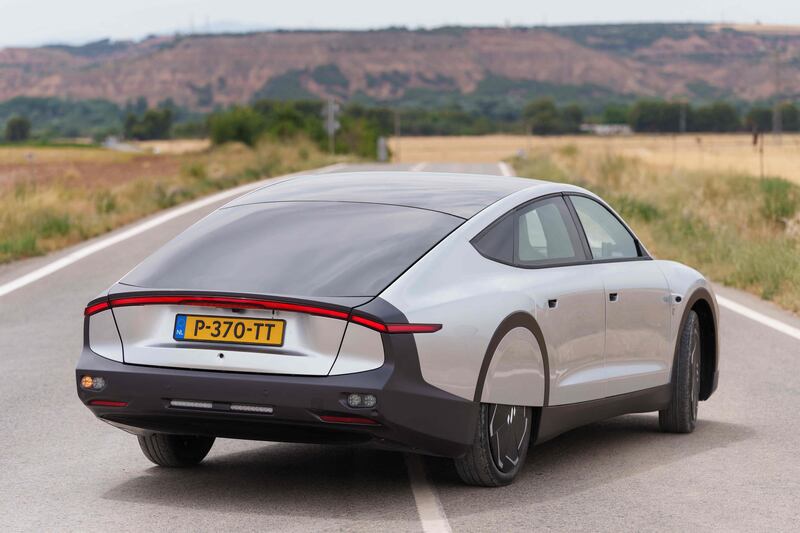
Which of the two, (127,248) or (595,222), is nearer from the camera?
(595,222)

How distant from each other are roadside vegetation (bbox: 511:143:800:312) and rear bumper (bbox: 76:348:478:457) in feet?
29.1

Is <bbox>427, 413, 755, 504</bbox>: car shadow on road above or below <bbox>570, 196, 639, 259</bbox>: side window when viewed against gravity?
below

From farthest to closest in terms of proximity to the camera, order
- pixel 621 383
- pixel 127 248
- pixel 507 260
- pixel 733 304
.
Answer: pixel 127 248
pixel 733 304
pixel 621 383
pixel 507 260

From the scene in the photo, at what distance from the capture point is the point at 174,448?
715cm

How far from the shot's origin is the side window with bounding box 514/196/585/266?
23.0ft

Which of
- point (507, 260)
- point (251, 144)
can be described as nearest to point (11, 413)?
point (507, 260)

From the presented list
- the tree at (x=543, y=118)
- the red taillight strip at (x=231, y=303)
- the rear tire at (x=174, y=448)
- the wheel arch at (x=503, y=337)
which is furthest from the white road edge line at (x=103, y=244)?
the tree at (x=543, y=118)

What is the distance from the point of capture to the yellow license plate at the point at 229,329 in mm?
6043

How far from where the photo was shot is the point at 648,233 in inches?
856

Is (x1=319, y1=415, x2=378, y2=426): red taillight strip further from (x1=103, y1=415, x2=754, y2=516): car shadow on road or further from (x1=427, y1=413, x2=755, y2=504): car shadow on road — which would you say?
(x1=427, y1=413, x2=755, y2=504): car shadow on road

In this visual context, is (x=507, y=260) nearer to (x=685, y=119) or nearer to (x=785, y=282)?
(x=785, y=282)

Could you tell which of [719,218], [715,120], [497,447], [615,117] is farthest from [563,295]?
[615,117]

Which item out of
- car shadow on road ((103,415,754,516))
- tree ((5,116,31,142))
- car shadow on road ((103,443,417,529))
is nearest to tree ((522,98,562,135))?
tree ((5,116,31,142))

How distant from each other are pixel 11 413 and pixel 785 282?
9.25 metres
